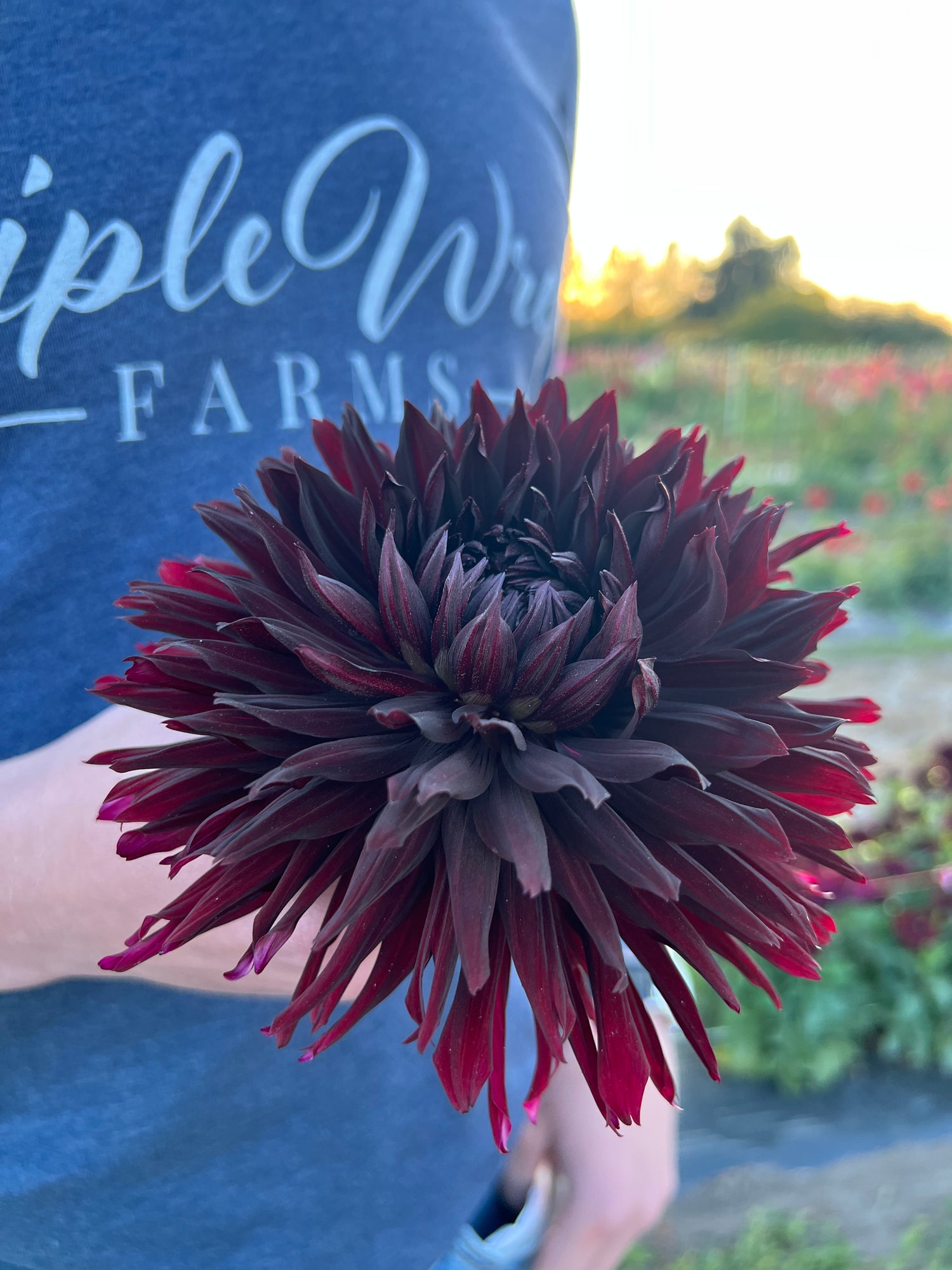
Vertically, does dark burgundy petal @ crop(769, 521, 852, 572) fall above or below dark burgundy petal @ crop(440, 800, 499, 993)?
above

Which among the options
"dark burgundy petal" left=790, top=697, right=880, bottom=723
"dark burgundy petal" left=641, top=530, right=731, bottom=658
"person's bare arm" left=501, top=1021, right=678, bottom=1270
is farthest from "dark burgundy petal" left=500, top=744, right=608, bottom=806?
"person's bare arm" left=501, top=1021, right=678, bottom=1270

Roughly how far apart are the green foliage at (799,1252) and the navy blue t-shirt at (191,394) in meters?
1.86

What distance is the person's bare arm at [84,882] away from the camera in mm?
631

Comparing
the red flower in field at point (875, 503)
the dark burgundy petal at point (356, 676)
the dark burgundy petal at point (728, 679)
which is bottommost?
the red flower in field at point (875, 503)

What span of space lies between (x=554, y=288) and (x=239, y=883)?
3.21ft

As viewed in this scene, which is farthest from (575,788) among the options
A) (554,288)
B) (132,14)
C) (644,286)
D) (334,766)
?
(644,286)

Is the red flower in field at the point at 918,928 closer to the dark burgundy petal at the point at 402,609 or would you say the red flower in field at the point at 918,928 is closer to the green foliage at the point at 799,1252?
the green foliage at the point at 799,1252

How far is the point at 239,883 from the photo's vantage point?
0.51 m

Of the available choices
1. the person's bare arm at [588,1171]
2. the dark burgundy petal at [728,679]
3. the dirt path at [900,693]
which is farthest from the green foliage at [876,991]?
the dark burgundy petal at [728,679]

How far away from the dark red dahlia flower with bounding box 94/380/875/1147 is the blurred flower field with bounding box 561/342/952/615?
6.15m

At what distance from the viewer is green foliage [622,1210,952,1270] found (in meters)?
2.39

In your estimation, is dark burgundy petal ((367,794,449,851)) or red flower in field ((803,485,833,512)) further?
red flower in field ((803,485,833,512))

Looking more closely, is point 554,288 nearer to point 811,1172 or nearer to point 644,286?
point 811,1172

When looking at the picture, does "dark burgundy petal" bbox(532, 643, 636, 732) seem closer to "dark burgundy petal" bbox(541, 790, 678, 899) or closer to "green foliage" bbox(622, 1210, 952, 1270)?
"dark burgundy petal" bbox(541, 790, 678, 899)
